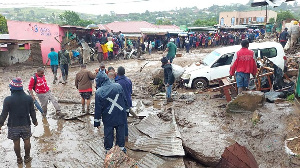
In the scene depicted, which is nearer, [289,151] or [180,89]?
[289,151]

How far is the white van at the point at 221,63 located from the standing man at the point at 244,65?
2418 mm

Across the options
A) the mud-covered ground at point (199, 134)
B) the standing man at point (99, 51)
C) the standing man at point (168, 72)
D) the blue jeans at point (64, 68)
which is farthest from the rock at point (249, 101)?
the standing man at point (99, 51)

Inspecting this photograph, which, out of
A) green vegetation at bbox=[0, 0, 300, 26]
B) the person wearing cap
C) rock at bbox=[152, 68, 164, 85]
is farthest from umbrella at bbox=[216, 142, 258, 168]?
green vegetation at bbox=[0, 0, 300, 26]

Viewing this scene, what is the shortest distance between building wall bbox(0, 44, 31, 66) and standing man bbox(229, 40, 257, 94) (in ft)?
46.0

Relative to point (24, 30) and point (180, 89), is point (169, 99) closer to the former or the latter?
point (180, 89)

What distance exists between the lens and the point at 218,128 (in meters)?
6.07

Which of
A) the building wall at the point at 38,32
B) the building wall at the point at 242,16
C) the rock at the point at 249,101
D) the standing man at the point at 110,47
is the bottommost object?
the rock at the point at 249,101

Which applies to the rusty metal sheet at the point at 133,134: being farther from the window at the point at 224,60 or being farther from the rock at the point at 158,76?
the window at the point at 224,60

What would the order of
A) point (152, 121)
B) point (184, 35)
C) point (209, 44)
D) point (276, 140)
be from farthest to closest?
1. point (209, 44)
2. point (184, 35)
3. point (152, 121)
4. point (276, 140)

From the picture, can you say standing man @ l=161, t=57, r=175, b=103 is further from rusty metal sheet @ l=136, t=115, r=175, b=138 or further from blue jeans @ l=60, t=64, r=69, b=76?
blue jeans @ l=60, t=64, r=69, b=76

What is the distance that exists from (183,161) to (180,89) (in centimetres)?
601

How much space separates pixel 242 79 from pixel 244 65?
421 mm

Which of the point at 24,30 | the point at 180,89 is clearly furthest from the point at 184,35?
the point at 180,89

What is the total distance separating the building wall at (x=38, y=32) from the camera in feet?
57.4
